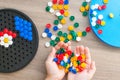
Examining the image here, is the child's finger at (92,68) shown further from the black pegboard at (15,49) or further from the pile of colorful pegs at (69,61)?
the black pegboard at (15,49)

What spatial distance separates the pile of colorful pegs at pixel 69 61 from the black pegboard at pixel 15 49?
8 centimetres

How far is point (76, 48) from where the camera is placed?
903mm

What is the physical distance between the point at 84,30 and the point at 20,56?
0.24 m

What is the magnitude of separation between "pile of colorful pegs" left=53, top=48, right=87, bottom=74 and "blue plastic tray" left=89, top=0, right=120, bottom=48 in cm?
10

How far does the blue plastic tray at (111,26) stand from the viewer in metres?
0.92

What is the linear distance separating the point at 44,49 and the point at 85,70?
0.16m

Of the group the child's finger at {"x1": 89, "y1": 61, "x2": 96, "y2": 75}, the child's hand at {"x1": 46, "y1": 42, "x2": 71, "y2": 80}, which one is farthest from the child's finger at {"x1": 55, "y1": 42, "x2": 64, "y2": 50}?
the child's finger at {"x1": 89, "y1": 61, "x2": 96, "y2": 75}

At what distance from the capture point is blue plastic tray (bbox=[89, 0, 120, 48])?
3.02ft

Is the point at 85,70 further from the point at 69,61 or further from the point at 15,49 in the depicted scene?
the point at 15,49

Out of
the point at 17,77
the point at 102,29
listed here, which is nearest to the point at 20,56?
the point at 17,77

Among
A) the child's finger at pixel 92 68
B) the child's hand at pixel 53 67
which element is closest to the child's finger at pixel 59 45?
the child's hand at pixel 53 67

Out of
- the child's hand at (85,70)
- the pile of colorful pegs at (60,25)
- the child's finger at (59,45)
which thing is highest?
the pile of colorful pegs at (60,25)

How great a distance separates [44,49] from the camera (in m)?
0.91

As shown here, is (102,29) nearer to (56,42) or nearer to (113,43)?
(113,43)
